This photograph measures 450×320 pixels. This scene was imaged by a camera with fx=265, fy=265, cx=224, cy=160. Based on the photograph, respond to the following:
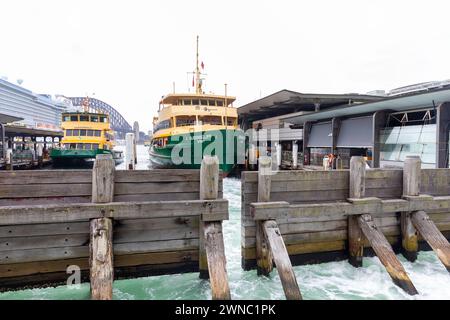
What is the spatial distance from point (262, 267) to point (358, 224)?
206cm

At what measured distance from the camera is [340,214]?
5.07 metres

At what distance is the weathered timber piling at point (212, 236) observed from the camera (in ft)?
12.4

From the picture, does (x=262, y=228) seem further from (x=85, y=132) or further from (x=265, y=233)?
(x=85, y=132)

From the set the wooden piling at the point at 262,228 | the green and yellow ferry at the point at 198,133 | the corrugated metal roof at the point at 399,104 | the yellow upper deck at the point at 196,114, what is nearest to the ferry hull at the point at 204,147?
the green and yellow ferry at the point at 198,133

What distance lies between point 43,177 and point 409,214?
6943mm

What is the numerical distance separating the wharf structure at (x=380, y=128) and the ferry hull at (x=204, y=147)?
19.2 ft

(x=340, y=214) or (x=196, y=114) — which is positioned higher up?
(x=196, y=114)

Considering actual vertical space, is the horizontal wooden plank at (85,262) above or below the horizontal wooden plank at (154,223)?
below

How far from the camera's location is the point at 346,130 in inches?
699

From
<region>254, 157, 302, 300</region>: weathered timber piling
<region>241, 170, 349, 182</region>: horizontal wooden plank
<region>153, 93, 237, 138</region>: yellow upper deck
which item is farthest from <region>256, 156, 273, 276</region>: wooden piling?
<region>153, 93, 237, 138</region>: yellow upper deck

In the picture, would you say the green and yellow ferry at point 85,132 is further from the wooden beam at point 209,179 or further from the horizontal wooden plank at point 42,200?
the wooden beam at point 209,179

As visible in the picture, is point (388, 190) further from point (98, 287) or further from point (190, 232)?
point (98, 287)

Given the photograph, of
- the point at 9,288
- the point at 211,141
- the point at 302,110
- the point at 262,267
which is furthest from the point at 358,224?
the point at 302,110

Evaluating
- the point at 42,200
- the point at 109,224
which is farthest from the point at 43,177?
the point at 109,224
